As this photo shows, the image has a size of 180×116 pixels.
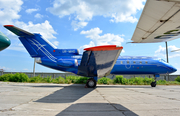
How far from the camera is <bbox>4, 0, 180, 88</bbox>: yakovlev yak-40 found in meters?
2.43

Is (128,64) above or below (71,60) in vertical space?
below

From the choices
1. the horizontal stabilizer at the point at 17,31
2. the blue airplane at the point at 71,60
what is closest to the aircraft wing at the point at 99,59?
the blue airplane at the point at 71,60

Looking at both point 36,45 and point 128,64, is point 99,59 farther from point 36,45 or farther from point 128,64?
point 36,45

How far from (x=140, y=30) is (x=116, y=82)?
12877 mm

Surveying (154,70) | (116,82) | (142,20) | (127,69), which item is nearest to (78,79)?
(116,82)

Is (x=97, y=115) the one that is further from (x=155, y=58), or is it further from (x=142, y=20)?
(x=155, y=58)

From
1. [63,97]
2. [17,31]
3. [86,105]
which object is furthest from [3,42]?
[17,31]

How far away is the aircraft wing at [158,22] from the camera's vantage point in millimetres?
1969

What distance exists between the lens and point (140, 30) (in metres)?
2.73

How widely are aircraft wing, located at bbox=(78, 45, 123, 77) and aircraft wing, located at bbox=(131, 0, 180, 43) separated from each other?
1654 mm

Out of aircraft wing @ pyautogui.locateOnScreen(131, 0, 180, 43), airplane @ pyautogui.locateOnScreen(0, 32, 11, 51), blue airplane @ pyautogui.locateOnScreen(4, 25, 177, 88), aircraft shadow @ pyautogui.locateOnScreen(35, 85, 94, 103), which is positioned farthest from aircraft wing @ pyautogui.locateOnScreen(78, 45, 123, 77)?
airplane @ pyautogui.locateOnScreen(0, 32, 11, 51)

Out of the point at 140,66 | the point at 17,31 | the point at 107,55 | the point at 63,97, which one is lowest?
the point at 63,97

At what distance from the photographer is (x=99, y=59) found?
643 cm

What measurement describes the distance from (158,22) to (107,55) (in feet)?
11.1
